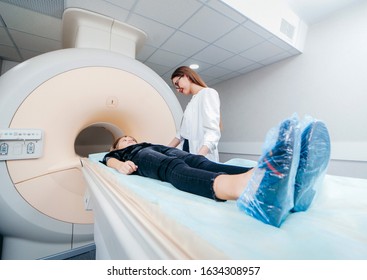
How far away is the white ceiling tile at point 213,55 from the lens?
2312 millimetres

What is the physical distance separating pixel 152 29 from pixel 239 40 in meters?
0.94

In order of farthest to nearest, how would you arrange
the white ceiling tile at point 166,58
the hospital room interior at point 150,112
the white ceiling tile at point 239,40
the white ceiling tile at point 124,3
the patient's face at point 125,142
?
the white ceiling tile at point 166,58, the white ceiling tile at point 239,40, the white ceiling tile at point 124,3, the patient's face at point 125,142, the hospital room interior at point 150,112

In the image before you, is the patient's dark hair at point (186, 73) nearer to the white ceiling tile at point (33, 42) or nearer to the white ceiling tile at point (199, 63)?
the white ceiling tile at point (199, 63)

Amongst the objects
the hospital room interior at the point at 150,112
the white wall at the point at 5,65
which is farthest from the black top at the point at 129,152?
the white wall at the point at 5,65

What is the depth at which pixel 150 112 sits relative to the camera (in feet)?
5.00

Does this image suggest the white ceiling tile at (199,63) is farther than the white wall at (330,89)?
Yes

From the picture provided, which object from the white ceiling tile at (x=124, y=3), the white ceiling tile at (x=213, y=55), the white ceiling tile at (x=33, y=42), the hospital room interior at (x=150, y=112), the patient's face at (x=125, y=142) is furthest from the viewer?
the white ceiling tile at (x=213, y=55)

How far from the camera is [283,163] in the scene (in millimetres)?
402

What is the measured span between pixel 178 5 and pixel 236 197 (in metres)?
1.67

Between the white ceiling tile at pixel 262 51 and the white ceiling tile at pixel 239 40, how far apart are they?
93mm

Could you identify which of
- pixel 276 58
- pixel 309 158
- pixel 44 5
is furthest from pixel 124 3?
pixel 276 58

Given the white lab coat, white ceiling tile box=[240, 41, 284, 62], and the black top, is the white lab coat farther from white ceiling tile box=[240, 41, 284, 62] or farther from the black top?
white ceiling tile box=[240, 41, 284, 62]

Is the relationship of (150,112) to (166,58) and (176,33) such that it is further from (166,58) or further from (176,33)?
(166,58)

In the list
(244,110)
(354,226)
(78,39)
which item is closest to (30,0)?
(78,39)
